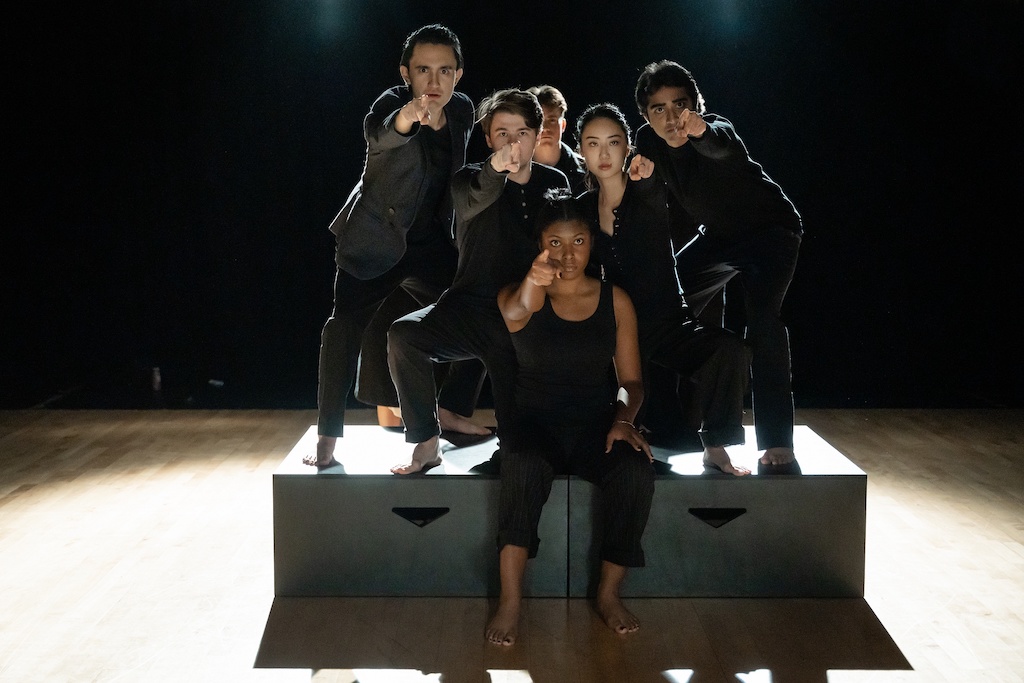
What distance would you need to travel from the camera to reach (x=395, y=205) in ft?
10.8

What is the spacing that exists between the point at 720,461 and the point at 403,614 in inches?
38.4

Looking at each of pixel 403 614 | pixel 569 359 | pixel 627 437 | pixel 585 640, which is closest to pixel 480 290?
pixel 569 359

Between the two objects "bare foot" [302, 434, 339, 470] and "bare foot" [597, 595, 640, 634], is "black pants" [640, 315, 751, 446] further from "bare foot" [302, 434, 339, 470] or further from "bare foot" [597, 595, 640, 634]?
"bare foot" [302, 434, 339, 470]

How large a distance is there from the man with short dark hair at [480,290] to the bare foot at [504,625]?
499 millimetres

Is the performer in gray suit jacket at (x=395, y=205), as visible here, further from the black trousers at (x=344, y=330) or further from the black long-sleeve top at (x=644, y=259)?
the black long-sleeve top at (x=644, y=259)

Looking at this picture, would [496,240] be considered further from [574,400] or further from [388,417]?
[388,417]

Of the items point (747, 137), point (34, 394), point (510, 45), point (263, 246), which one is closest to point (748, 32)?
point (747, 137)

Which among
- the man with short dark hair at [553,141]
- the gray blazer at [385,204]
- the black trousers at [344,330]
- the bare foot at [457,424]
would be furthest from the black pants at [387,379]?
the man with short dark hair at [553,141]

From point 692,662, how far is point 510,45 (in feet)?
12.3

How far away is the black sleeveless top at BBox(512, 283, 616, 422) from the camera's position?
10.0 feet

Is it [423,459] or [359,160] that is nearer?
[423,459]

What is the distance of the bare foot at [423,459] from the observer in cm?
312

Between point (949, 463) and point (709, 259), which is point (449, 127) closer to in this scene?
point (709, 259)

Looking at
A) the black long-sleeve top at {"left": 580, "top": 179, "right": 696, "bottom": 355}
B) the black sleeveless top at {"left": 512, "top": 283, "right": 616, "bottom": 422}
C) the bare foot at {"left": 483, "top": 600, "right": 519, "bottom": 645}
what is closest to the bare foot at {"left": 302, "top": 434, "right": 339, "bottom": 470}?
the black sleeveless top at {"left": 512, "top": 283, "right": 616, "bottom": 422}
